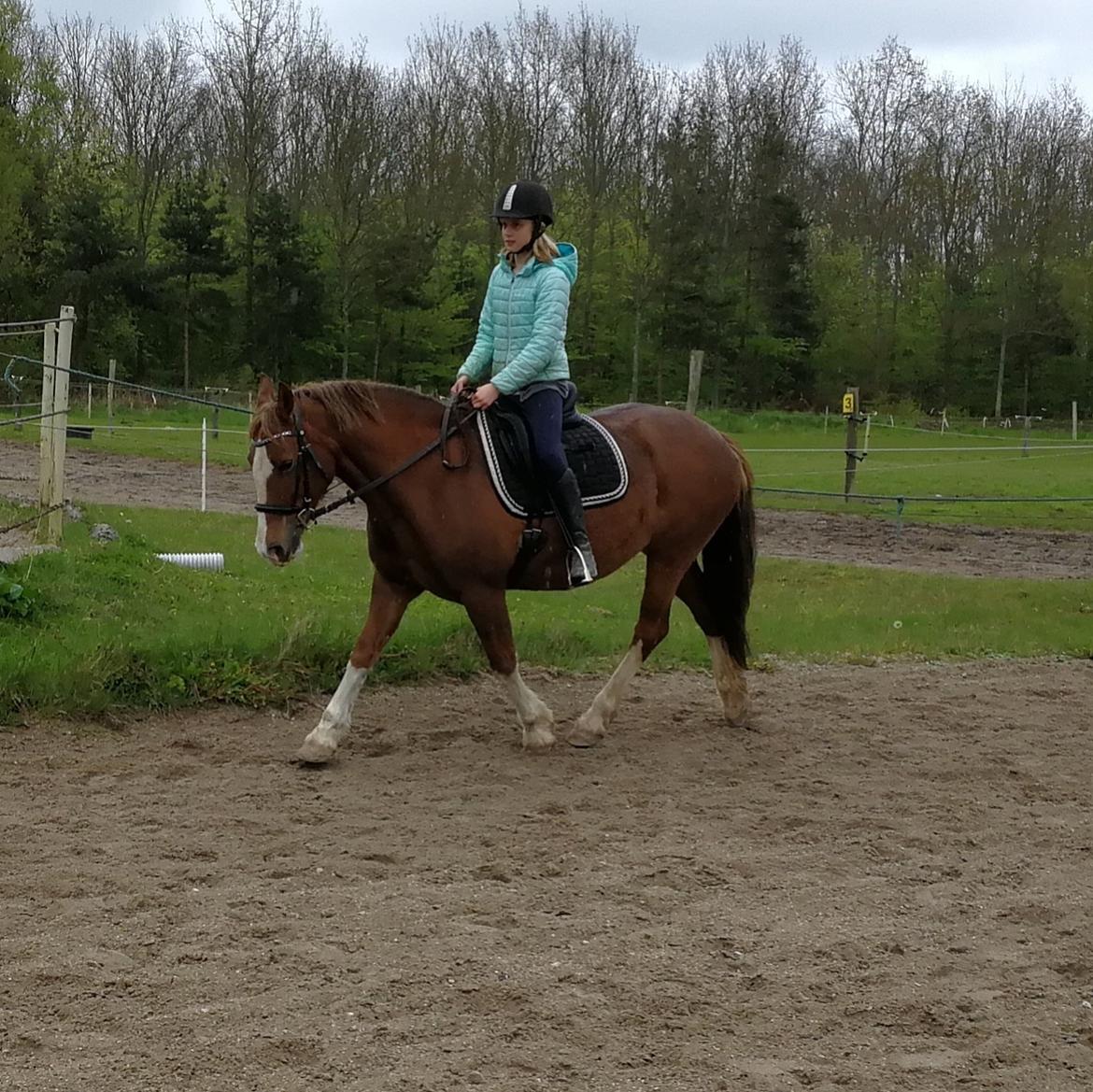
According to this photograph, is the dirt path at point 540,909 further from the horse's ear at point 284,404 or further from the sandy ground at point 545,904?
the horse's ear at point 284,404

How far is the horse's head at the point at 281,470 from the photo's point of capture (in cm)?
540

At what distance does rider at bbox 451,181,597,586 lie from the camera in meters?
5.74

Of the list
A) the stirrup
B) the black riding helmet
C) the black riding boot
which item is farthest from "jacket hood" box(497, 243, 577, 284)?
the stirrup

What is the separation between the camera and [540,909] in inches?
157

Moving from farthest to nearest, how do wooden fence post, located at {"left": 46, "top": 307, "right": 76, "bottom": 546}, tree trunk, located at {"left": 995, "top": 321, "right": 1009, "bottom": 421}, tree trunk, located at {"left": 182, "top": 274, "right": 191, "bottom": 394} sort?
tree trunk, located at {"left": 995, "top": 321, "right": 1009, "bottom": 421} < tree trunk, located at {"left": 182, "top": 274, "right": 191, "bottom": 394} < wooden fence post, located at {"left": 46, "top": 307, "right": 76, "bottom": 546}

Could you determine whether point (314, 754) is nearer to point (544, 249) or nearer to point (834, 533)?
point (544, 249)

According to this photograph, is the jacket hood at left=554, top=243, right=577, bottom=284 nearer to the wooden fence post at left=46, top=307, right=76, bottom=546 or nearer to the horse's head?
the horse's head

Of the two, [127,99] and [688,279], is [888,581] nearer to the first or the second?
[688,279]

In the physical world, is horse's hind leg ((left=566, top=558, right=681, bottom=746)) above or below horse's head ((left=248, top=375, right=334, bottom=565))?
below

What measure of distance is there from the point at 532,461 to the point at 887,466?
21639 mm

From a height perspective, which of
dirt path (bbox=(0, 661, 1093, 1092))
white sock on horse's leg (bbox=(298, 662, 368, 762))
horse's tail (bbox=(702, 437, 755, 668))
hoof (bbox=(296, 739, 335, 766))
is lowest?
dirt path (bbox=(0, 661, 1093, 1092))

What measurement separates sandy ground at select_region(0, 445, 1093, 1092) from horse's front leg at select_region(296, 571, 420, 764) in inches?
6.1

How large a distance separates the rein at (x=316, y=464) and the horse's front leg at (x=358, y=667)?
0.49 meters

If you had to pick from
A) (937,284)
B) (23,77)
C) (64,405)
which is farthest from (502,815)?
(937,284)
